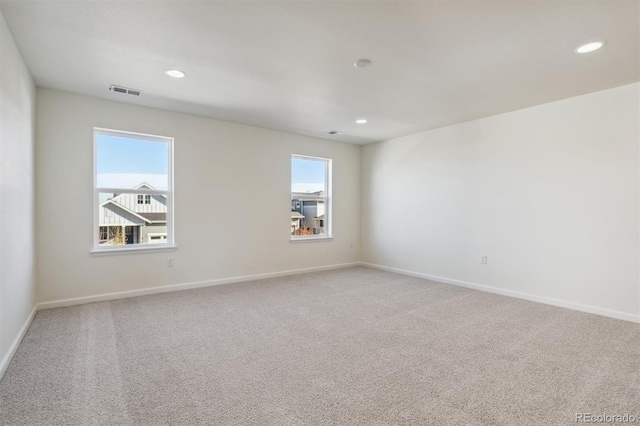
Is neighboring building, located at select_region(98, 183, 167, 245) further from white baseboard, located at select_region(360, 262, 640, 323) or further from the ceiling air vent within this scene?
white baseboard, located at select_region(360, 262, 640, 323)

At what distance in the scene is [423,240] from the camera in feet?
17.8

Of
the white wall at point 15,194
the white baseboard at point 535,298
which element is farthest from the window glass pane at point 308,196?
the white wall at point 15,194

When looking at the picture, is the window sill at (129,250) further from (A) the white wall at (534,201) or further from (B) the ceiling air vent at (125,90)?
(A) the white wall at (534,201)

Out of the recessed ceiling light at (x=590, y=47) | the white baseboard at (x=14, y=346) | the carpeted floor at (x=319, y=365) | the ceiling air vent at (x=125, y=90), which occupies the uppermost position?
the ceiling air vent at (x=125, y=90)

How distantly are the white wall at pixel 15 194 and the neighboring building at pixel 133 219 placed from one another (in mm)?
805

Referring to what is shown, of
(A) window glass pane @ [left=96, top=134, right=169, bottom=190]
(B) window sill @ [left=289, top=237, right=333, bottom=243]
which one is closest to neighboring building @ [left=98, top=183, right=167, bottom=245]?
(A) window glass pane @ [left=96, top=134, right=169, bottom=190]

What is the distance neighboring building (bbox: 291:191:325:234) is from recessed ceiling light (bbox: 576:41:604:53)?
13.7 ft

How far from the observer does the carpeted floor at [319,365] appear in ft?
6.06

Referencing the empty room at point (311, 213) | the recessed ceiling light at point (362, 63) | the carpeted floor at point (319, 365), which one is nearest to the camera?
the carpeted floor at point (319, 365)

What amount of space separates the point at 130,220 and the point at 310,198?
2.94 metres

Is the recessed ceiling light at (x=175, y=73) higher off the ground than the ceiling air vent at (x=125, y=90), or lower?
lower

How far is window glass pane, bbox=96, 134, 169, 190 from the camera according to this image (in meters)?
4.09

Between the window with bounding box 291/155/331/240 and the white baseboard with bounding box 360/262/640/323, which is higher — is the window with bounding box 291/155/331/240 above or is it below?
above

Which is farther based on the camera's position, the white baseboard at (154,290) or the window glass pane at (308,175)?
the window glass pane at (308,175)
